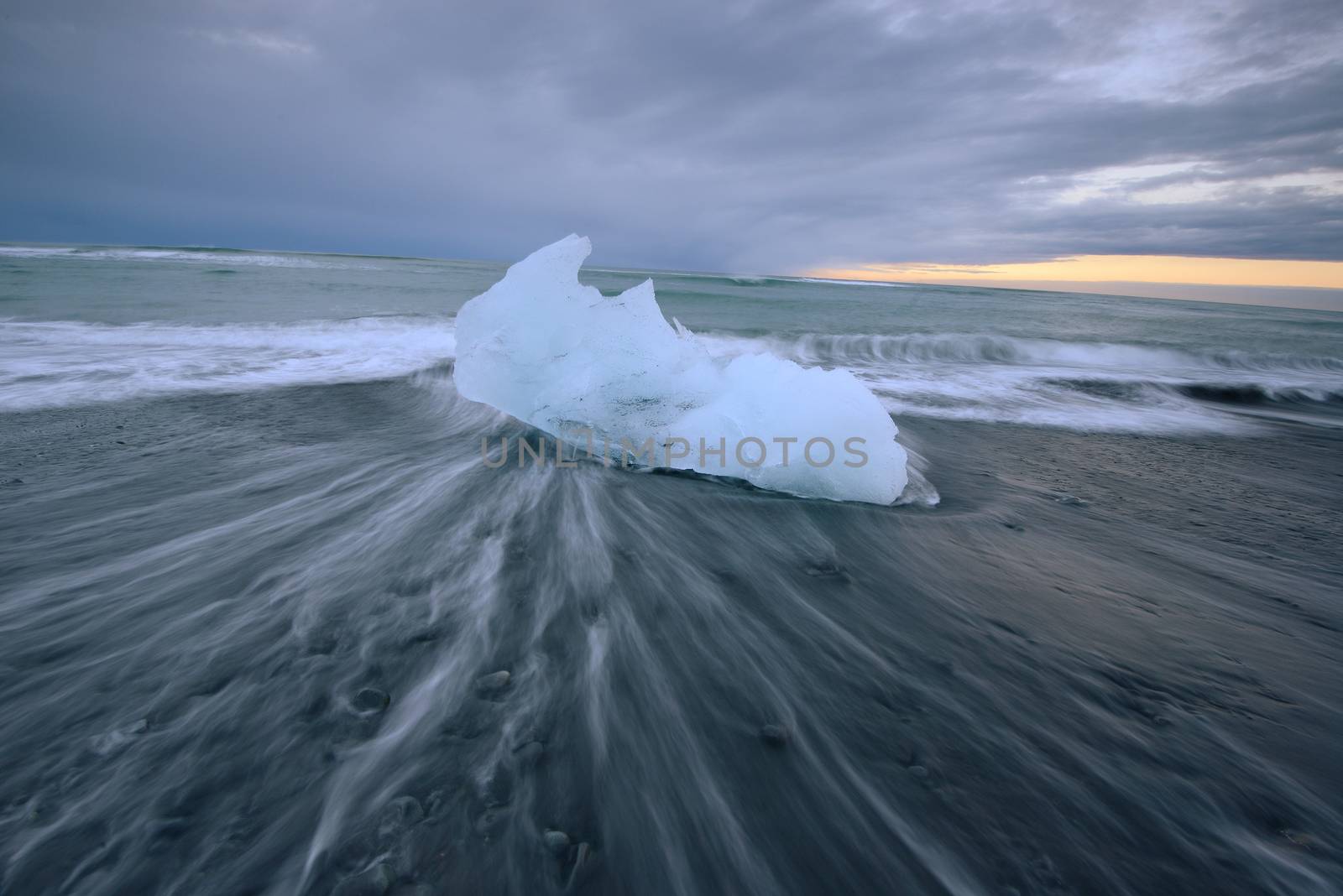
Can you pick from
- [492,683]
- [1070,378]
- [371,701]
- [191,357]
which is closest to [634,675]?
[492,683]

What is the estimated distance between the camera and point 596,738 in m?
1.77

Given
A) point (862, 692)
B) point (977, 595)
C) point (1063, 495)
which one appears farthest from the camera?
point (1063, 495)

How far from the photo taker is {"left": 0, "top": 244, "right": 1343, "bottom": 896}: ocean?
142 centimetres

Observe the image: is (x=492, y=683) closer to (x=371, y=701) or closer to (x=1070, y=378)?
(x=371, y=701)

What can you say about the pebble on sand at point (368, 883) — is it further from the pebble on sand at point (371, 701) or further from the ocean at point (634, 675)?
the pebble on sand at point (371, 701)

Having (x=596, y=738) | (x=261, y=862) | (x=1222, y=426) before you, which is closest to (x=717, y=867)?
(x=596, y=738)

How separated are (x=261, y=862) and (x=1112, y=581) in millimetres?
3651

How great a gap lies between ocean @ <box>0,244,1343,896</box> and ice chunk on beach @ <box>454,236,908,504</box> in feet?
0.84

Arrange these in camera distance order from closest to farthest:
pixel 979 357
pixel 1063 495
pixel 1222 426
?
pixel 1063 495
pixel 1222 426
pixel 979 357

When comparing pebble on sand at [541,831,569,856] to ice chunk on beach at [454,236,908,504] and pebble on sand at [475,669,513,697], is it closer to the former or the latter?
pebble on sand at [475,669,513,697]

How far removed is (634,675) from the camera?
2.06 meters

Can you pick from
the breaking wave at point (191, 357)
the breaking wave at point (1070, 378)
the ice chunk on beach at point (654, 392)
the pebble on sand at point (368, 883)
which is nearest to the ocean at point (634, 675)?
the pebble on sand at point (368, 883)

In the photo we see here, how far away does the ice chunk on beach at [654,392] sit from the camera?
3729 mm

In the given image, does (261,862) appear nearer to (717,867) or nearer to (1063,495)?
(717,867)
